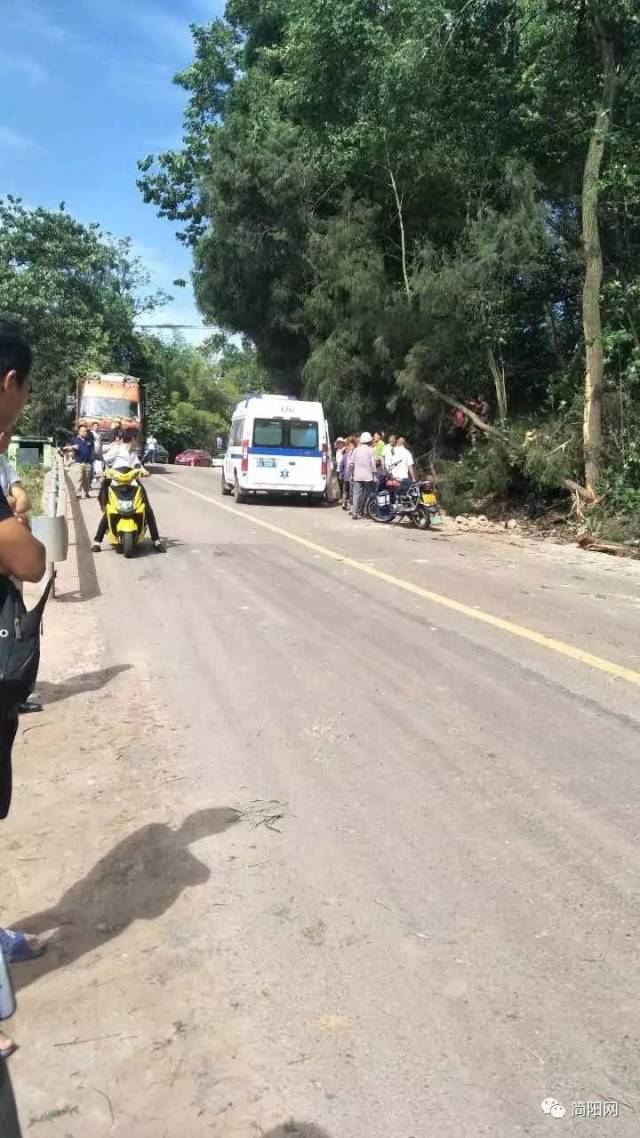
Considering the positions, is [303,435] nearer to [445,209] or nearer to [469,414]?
[469,414]

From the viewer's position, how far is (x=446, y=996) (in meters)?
3.04

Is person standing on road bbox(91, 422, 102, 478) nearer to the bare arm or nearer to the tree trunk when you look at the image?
the tree trunk

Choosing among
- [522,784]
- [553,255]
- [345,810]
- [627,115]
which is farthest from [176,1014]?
[553,255]

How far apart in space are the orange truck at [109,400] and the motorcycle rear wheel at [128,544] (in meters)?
18.7

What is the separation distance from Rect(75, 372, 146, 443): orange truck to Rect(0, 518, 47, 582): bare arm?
2894cm

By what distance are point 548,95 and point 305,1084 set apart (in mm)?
19026

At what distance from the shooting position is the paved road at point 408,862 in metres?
2.68

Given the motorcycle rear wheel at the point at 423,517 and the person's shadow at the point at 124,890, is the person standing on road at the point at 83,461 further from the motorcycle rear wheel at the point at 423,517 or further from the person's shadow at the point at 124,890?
the person's shadow at the point at 124,890

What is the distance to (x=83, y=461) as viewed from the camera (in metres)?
23.3

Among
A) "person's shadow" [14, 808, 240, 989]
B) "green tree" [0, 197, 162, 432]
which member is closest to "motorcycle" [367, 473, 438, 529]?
"person's shadow" [14, 808, 240, 989]

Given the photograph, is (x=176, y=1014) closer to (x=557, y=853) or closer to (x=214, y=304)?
(x=557, y=853)

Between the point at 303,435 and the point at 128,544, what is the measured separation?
9.85 meters

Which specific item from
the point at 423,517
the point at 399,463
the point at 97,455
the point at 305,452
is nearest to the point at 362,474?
the point at 399,463

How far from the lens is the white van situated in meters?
21.7
